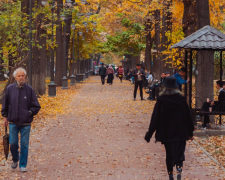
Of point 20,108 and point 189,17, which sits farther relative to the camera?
point 189,17

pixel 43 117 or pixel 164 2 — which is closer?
pixel 43 117

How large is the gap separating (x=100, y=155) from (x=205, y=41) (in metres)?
4.68

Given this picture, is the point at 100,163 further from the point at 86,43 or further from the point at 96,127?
the point at 86,43

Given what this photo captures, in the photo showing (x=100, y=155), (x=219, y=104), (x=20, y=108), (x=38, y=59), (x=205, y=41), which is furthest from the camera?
(x=38, y=59)

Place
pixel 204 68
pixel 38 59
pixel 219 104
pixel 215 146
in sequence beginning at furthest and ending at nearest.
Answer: pixel 38 59 → pixel 204 68 → pixel 219 104 → pixel 215 146

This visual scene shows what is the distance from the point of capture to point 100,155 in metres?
8.91

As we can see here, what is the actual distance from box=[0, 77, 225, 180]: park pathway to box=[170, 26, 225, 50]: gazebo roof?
8.64 ft

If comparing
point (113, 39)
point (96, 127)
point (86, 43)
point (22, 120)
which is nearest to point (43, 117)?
point (96, 127)

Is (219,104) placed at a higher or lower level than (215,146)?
higher

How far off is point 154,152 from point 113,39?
4102 cm

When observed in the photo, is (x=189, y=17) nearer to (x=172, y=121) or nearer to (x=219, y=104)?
(x=219, y=104)

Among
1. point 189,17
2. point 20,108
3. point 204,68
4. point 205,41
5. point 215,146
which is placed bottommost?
point 215,146

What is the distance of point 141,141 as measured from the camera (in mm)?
10648

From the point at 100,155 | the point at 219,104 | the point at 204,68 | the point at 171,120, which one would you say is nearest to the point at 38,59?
the point at 204,68
